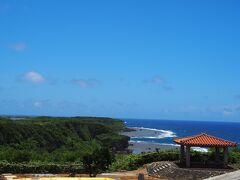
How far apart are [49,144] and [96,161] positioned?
45.5 meters

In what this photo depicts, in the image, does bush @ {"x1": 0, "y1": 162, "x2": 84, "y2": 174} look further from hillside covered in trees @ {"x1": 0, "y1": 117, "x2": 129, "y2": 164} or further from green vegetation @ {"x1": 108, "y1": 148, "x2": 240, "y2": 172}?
hillside covered in trees @ {"x1": 0, "y1": 117, "x2": 129, "y2": 164}

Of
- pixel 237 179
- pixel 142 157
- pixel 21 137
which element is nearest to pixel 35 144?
pixel 21 137

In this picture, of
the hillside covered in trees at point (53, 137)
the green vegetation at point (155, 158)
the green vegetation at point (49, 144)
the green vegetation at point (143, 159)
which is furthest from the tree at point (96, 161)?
the hillside covered in trees at point (53, 137)

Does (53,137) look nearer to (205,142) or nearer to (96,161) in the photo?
(96,161)

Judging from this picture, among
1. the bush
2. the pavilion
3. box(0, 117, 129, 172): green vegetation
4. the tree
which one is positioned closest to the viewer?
the tree

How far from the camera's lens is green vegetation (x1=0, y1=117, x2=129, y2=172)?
31.5 metres

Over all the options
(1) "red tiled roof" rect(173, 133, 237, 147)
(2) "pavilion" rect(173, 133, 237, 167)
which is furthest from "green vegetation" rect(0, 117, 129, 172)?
(1) "red tiled roof" rect(173, 133, 237, 147)

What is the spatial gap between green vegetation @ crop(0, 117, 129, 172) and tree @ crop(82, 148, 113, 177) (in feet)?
3.95

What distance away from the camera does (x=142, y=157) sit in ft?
113

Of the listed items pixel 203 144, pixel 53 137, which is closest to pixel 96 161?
pixel 203 144

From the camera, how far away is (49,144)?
2918 inches

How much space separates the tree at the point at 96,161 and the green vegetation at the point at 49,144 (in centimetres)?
120

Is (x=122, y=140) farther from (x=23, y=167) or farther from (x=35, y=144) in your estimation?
(x=23, y=167)

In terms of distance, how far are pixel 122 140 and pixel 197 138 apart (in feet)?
201
